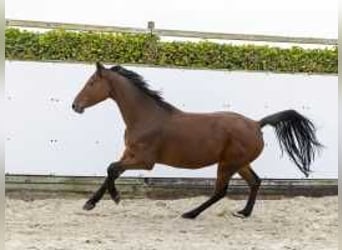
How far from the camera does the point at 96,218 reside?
555 cm

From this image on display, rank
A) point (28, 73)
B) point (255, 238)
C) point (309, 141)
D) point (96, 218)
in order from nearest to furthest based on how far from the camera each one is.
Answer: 1. point (255, 238)
2. point (96, 218)
3. point (309, 141)
4. point (28, 73)

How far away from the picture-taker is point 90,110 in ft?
22.1

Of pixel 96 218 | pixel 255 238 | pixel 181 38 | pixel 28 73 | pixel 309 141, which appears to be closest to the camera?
pixel 255 238

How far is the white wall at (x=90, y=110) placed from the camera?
6562 millimetres

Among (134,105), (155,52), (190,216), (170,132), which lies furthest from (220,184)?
(155,52)

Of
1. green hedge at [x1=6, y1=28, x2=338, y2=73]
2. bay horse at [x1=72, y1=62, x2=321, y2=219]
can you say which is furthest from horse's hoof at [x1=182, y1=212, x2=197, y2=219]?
green hedge at [x1=6, y1=28, x2=338, y2=73]

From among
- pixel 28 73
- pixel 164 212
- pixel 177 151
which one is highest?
pixel 28 73

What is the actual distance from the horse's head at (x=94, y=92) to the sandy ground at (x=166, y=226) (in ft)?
3.31

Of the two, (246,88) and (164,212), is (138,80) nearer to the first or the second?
(164,212)

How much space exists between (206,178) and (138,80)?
173cm

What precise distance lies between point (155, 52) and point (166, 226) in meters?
2.40

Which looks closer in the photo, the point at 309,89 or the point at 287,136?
the point at 287,136

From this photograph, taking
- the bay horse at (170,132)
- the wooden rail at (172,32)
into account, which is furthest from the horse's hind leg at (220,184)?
the wooden rail at (172,32)

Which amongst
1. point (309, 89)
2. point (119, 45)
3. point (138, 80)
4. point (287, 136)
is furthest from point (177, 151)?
point (309, 89)
